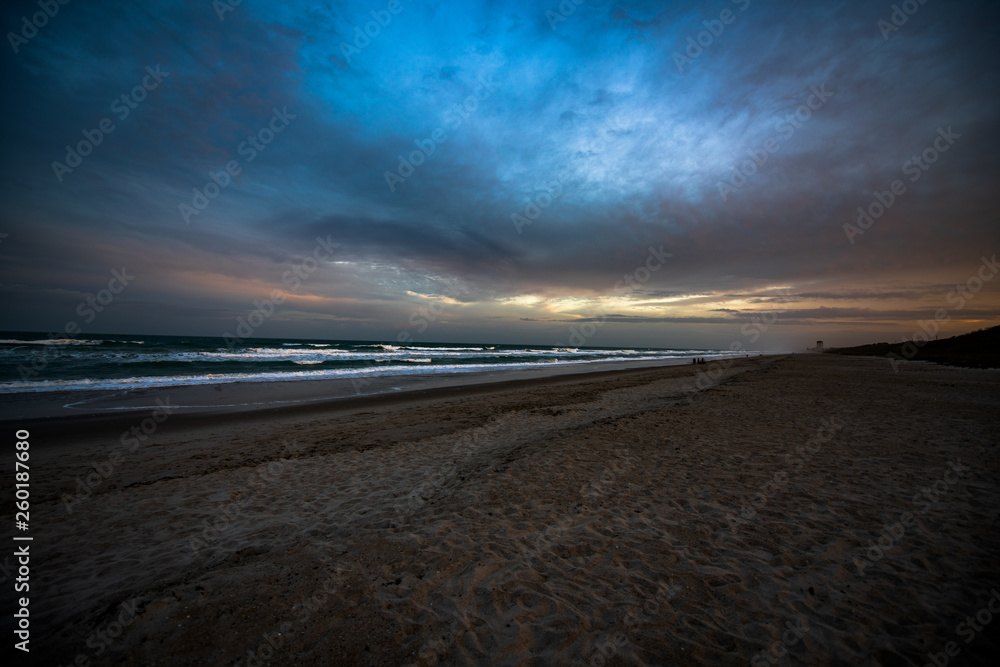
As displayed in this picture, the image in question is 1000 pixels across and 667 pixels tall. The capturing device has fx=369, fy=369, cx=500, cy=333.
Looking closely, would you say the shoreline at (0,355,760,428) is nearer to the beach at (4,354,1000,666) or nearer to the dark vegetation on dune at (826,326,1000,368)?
Answer: the beach at (4,354,1000,666)

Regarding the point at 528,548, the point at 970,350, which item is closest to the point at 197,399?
the point at 528,548

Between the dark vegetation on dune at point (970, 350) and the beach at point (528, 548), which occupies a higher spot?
the dark vegetation on dune at point (970, 350)

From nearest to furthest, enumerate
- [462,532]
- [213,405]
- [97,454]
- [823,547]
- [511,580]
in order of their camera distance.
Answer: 1. [511,580]
2. [823,547]
3. [462,532]
4. [97,454]
5. [213,405]

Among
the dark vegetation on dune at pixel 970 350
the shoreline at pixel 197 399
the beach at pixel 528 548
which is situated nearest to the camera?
the beach at pixel 528 548

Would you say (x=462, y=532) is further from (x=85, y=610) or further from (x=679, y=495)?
(x=85, y=610)

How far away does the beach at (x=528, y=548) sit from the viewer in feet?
10.9

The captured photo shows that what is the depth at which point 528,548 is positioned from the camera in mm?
4746

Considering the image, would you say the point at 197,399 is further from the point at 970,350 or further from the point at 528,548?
the point at 970,350

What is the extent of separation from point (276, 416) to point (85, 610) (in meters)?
10.9

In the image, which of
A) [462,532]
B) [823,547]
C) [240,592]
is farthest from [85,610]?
[823,547]

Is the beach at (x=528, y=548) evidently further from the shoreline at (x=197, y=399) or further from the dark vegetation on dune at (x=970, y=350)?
the dark vegetation on dune at (x=970, y=350)

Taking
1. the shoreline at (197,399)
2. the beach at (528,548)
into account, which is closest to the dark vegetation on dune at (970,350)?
the beach at (528,548)

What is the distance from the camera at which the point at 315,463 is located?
8.58m

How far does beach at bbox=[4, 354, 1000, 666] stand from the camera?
3316 millimetres
